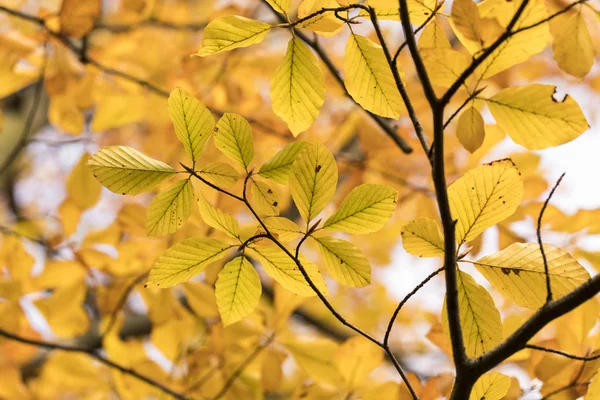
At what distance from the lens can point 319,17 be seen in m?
0.49

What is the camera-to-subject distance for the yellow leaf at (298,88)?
507 millimetres

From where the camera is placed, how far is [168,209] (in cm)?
50

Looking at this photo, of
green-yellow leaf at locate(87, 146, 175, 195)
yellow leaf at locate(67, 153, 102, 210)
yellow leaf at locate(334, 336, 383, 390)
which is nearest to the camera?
green-yellow leaf at locate(87, 146, 175, 195)

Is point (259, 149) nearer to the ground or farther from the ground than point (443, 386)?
farther from the ground

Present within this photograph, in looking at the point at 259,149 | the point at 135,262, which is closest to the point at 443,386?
the point at 135,262

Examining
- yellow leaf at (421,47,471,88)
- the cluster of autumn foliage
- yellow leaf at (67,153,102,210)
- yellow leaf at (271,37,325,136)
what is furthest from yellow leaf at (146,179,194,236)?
yellow leaf at (67,153,102,210)

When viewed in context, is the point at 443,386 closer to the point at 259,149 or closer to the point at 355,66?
the point at 355,66

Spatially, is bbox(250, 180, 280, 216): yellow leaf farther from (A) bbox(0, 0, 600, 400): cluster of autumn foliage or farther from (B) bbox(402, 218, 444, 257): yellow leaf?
(B) bbox(402, 218, 444, 257): yellow leaf

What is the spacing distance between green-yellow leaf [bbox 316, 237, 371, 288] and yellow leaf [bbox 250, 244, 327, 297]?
22 mm

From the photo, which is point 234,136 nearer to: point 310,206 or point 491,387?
point 310,206

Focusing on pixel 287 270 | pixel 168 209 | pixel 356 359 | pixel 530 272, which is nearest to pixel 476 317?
pixel 530 272

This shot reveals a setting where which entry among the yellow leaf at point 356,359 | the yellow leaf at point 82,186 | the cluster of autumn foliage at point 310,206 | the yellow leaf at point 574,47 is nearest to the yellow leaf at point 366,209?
the cluster of autumn foliage at point 310,206

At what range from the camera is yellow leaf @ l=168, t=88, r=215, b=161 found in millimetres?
468

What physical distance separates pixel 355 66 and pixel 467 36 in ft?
0.37
